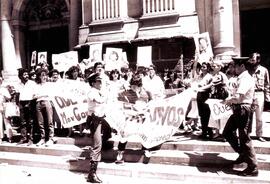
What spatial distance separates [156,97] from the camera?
817 cm

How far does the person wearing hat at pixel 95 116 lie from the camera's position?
695 cm

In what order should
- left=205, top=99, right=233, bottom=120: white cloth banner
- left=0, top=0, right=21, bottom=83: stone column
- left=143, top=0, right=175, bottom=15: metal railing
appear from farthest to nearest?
left=0, top=0, right=21, bottom=83: stone column, left=143, top=0, right=175, bottom=15: metal railing, left=205, top=99, right=233, bottom=120: white cloth banner

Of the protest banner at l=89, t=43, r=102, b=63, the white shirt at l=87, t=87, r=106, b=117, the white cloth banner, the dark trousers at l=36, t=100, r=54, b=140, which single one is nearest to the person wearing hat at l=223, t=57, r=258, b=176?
the white cloth banner

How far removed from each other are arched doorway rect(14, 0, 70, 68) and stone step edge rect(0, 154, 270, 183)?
32.6 ft

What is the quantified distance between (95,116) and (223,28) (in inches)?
266

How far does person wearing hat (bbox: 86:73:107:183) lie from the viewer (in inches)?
273

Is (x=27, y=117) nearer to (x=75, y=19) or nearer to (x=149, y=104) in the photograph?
(x=149, y=104)

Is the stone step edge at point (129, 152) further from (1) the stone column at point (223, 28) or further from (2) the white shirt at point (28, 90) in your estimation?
(1) the stone column at point (223, 28)

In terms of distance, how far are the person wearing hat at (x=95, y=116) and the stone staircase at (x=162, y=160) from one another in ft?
1.79

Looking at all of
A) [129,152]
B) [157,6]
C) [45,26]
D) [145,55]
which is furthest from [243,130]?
[45,26]

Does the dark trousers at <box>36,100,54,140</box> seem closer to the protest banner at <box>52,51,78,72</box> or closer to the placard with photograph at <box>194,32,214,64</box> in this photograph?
the protest banner at <box>52,51,78,72</box>

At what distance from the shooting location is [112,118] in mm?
7816

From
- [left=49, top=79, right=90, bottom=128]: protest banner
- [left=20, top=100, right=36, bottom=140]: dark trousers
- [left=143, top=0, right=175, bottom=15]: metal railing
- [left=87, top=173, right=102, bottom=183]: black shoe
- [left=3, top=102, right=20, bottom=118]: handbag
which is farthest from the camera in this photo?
[left=143, top=0, right=175, bottom=15]: metal railing

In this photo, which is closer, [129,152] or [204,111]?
[129,152]
